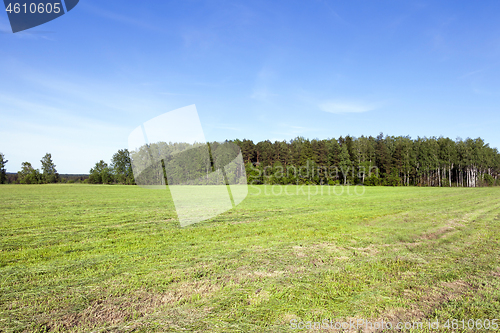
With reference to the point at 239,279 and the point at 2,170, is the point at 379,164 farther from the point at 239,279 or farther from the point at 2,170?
the point at 2,170

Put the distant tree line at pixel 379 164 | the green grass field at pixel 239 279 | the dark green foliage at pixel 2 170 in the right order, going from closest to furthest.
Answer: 1. the green grass field at pixel 239 279
2. the distant tree line at pixel 379 164
3. the dark green foliage at pixel 2 170

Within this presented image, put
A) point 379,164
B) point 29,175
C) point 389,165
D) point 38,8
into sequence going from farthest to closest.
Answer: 1. point 29,175
2. point 379,164
3. point 389,165
4. point 38,8

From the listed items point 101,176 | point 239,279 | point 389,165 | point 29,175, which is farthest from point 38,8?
point 29,175

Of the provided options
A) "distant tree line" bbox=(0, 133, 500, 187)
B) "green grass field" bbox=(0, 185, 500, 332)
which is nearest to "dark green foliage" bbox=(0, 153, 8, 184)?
"distant tree line" bbox=(0, 133, 500, 187)

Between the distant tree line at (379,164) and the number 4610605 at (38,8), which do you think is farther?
the distant tree line at (379,164)

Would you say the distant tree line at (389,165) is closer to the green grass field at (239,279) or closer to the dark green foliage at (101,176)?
the dark green foliage at (101,176)

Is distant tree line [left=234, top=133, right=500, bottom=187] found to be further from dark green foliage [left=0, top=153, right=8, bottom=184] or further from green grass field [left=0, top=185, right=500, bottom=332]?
dark green foliage [left=0, top=153, right=8, bottom=184]

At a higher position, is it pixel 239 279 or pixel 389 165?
pixel 389 165

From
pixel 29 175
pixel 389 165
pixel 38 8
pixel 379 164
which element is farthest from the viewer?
pixel 29 175

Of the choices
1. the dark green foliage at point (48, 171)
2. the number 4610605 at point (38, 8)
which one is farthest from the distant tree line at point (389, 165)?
the dark green foliage at point (48, 171)

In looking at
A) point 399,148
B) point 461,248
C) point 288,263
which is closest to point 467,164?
point 399,148

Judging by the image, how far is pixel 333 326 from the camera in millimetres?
3432

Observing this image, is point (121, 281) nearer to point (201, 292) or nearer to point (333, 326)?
point (201, 292)

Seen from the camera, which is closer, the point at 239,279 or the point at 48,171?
the point at 239,279
